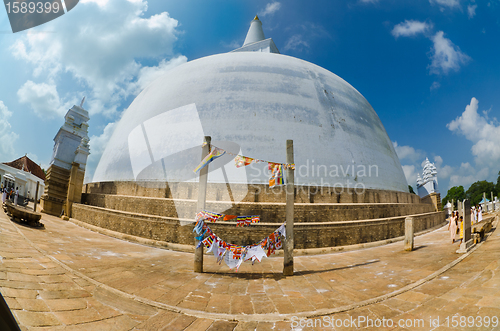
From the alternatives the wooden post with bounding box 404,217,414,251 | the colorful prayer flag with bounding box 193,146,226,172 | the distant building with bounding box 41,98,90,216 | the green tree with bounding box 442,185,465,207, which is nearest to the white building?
the wooden post with bounding box 404,217,414,251

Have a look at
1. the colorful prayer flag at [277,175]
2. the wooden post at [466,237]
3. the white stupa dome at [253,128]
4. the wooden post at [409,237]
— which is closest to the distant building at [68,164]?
the white stupa dome at [253,128]

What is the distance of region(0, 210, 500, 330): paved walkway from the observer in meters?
2.82

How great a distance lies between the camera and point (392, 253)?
6.61 m

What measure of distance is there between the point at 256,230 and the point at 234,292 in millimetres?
2718

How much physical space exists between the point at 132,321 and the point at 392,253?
6921 mm

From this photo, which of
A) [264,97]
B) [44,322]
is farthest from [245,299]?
[264,97]

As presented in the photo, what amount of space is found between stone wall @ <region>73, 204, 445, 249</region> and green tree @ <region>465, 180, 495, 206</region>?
54977 mm

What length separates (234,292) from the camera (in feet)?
12.8

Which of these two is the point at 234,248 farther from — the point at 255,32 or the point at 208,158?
the point at 255,32

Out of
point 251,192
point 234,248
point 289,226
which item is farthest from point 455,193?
point 234,248

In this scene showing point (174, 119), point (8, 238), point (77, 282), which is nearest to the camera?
point (77, 282)

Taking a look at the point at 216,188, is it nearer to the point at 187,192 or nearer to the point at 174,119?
the point at 187,192

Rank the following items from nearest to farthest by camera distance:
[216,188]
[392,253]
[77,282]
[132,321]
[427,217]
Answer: [132,321] → [77,282] → [392,253] → [216,188] → [427,217]

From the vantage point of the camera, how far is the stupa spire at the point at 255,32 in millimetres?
18875
